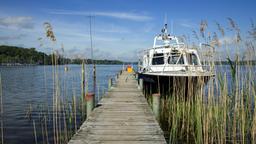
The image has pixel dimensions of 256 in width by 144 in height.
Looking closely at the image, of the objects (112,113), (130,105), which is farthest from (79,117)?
(112,113)

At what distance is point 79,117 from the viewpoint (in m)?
10.9

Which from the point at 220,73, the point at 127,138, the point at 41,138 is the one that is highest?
the point at 220,73

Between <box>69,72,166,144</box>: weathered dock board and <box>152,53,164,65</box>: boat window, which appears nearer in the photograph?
<box>69,72,166,144</box>: weathered dock board

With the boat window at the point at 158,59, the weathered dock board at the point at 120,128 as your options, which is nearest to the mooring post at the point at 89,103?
the weathered dock board at the point at 120,128

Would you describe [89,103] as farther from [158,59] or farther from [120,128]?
[158,59]

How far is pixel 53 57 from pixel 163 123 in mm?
5171

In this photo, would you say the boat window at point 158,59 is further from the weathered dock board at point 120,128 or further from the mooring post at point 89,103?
the mooring post at point 89,103

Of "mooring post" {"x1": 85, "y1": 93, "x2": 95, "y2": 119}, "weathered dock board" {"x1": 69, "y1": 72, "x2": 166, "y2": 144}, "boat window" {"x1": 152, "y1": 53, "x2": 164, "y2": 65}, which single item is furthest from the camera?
"boat window" {"x1": 152, "y1": 53, "x2": 164, "y2": 65}

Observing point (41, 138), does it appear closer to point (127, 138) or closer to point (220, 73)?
point (127, 138)

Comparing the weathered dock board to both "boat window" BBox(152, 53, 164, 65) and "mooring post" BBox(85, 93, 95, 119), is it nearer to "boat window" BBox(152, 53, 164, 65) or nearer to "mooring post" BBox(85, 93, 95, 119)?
"mooring post" BBox(85, 93, 95, 119)

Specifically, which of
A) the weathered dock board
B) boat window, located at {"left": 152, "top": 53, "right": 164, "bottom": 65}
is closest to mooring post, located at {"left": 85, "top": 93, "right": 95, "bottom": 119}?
the weathered dock board

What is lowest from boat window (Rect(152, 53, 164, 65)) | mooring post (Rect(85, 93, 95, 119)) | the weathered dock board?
the weathered dock board

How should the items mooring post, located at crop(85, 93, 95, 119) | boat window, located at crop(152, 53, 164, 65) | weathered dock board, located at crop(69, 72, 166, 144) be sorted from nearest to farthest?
1. weathered dock board, located at crop(69, 72, 166, 144)
2. mooring post, located at crop(85, 93, 95, 119)
3. boat window, located at crop(152, 53, 164, 65)

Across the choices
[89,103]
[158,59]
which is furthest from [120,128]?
[158,59]
